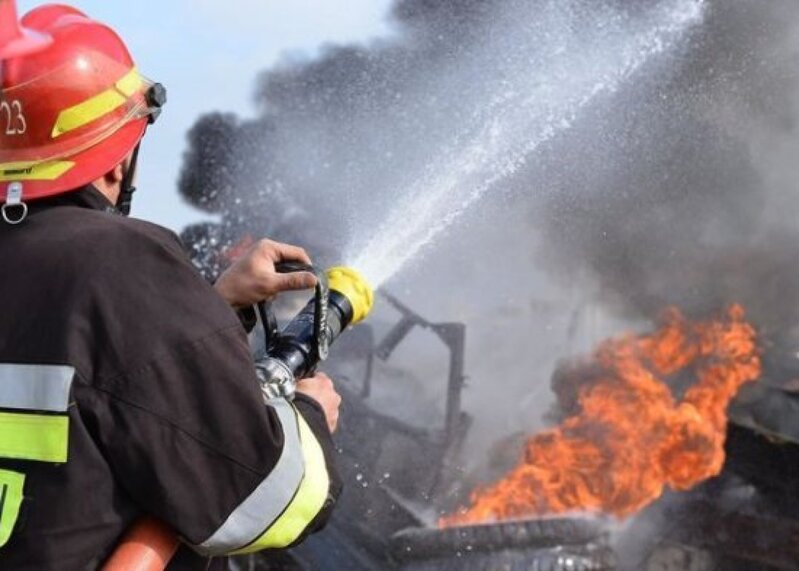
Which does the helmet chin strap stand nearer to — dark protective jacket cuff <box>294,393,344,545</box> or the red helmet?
the red helmet

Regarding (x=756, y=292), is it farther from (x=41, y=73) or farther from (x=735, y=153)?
(x=41, y=73)

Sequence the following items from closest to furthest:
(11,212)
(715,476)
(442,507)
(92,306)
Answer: (92,306) < (11,212) < (715,476) < (442,507)

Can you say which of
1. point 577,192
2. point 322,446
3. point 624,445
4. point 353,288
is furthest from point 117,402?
point 577,192

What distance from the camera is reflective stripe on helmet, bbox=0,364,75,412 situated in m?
1.40

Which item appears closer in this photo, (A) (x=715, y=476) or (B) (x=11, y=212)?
(B) (x=11, y=212)

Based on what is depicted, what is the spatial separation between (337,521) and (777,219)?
20.0ft

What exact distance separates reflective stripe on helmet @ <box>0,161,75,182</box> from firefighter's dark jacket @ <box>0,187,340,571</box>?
169 millimetres

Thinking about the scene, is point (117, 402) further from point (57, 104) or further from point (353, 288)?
point (353, 288)

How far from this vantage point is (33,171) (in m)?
1.65

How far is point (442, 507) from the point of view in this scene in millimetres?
7785

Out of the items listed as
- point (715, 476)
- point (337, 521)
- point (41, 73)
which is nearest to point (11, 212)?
point (41, 73)

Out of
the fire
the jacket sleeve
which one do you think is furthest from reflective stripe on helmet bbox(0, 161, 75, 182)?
the fire

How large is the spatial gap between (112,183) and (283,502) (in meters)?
0.74

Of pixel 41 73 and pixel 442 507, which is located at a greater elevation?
pixel 41 73
